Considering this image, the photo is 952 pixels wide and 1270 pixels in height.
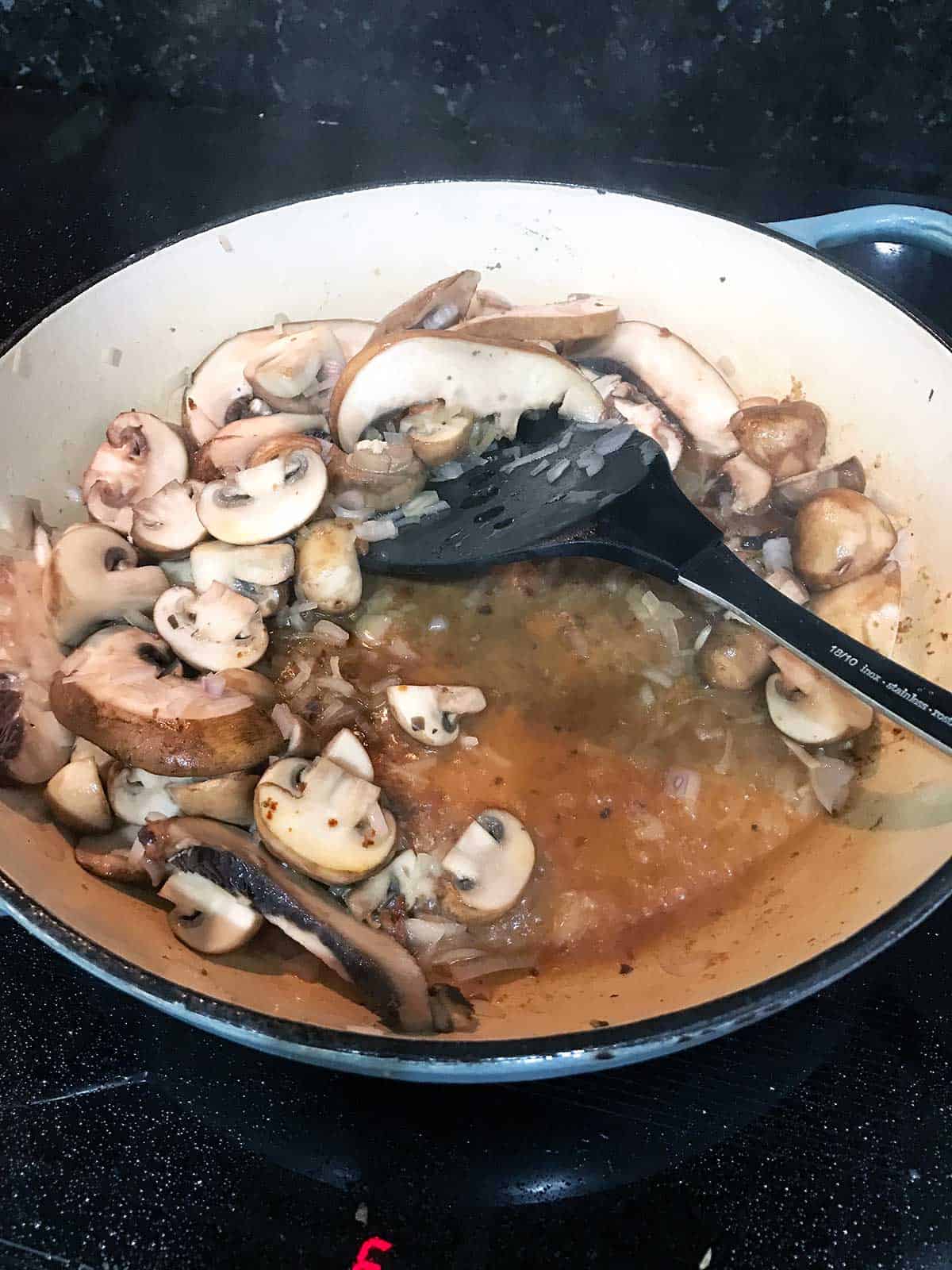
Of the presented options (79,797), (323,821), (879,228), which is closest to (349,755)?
(323,821)

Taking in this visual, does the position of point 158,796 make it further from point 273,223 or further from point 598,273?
point 598,273

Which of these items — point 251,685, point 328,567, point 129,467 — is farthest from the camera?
point 129,467

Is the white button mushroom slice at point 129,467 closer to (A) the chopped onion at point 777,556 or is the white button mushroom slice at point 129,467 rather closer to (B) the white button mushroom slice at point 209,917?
(B) the white button mushroom slice at point 209,917

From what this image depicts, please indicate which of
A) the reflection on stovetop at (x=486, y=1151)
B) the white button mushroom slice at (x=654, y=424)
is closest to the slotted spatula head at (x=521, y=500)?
the white button mushroom slice at (x=654, y=424)

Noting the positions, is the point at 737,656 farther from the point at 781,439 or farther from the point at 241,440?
the point at 241,440

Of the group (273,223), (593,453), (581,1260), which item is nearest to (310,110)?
(273,223)

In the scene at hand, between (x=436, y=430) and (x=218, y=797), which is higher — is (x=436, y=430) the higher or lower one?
the higher one

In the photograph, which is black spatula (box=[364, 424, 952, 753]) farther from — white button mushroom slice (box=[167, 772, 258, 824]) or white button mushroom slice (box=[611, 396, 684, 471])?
white button mushroom slice (box=[167, 772, 258, 824])
